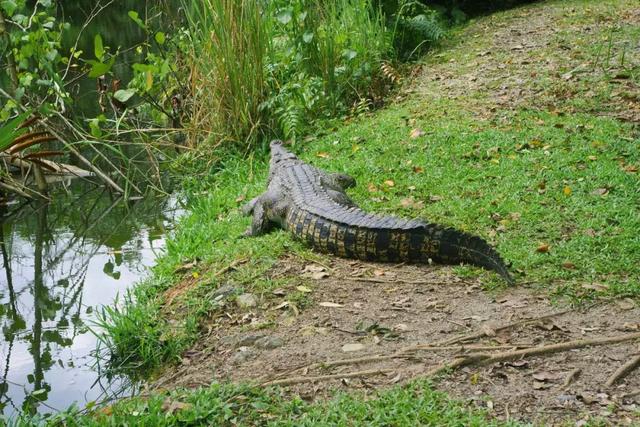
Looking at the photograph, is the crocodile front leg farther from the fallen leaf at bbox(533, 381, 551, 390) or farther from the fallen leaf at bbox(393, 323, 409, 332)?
the fallen leaf at bbox(533, 381, 551, 390)

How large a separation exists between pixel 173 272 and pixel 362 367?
235 centimetres

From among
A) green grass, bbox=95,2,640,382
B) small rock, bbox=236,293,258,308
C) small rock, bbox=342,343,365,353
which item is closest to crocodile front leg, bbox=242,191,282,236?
green grass, bbox=95,2,640,382

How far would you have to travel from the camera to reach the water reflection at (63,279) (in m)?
4.57

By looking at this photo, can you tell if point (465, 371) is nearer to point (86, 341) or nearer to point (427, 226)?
point (427, 226)

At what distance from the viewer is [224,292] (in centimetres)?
478

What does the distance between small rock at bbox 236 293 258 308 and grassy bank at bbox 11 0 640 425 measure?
12 centimetres

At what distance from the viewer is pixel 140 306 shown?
500 centimetres

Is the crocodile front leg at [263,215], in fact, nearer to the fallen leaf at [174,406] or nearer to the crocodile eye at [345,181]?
the crocodile eye at [345,181]

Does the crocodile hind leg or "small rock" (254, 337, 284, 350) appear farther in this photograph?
the crocodile hind leg

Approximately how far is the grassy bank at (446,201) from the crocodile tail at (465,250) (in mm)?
95

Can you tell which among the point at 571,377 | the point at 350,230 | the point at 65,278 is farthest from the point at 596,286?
the point at 65,278

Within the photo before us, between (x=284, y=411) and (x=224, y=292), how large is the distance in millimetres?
1604

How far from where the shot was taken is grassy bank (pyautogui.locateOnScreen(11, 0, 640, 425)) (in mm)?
3365

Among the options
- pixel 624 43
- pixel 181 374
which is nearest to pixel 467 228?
pixel 181 374
